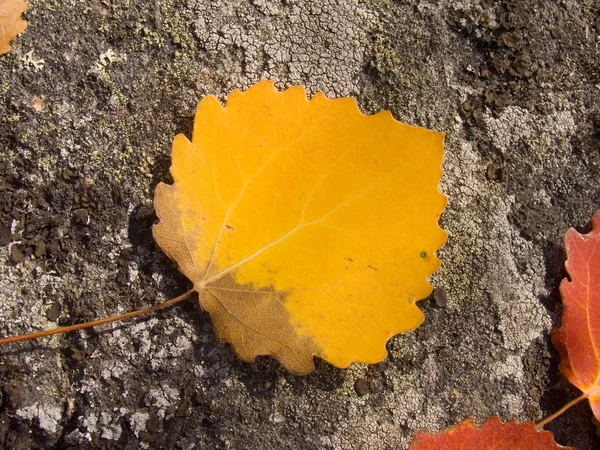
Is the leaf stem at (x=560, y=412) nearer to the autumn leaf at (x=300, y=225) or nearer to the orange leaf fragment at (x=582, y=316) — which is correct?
the orange leaf fragment at (x=582, y=316)

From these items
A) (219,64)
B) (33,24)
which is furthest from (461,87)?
(33,24)

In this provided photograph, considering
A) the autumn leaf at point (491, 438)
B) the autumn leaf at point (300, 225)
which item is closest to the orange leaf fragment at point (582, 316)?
the autumn leaf at point (491, 438)

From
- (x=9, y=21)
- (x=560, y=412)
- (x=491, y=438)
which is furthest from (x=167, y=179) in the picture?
(x=560, y=412)

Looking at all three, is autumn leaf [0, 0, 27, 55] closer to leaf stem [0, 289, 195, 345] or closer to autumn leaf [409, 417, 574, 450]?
leaf stem [0, 289, 195, 345]

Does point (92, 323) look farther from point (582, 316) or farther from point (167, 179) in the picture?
point (582, 316)

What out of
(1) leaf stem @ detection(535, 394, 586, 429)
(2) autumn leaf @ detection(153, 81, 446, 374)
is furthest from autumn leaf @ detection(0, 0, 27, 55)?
(1) leaf stem @ detection(535, 394, 586, 429)
